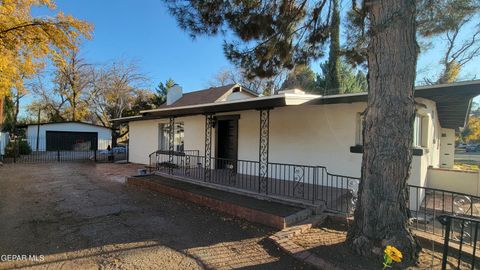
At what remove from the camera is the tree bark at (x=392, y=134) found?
3.41m

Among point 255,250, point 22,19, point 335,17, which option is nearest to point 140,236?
point 255,250

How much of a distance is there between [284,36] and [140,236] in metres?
5.65

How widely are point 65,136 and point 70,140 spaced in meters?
0.58

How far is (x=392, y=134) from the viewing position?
11.2 ft

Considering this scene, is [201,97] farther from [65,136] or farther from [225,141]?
[65,136]

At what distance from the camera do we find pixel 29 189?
7.94 meters

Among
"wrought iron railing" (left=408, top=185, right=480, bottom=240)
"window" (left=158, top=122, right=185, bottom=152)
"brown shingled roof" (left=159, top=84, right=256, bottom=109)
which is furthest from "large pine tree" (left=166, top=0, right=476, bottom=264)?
"brown shingled roof" (left=159, top=84, right=256, bottom=109)

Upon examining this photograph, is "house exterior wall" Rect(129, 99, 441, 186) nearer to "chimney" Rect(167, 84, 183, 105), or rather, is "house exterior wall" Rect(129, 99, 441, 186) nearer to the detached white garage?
"chimney" Rect(167, 84, 183, 105)

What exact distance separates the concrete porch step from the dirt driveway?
22 centimetres

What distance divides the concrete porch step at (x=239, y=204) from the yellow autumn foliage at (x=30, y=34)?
17.7ft

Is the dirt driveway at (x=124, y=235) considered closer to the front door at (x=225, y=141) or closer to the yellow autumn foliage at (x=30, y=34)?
the front door at (x=225, y=141)

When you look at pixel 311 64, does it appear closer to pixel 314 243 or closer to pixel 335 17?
pixel 335 17

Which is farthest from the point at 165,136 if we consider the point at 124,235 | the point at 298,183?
the point at 124,235

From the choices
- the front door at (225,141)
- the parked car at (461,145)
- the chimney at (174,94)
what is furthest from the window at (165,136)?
the parked car at (461,145)
